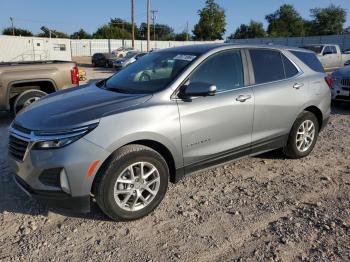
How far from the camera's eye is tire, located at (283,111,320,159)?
520cm

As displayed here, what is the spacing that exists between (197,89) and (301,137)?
88.8 inches

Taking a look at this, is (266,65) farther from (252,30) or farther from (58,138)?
(252,30)

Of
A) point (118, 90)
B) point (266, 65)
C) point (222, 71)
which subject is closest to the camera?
point (118, 90)

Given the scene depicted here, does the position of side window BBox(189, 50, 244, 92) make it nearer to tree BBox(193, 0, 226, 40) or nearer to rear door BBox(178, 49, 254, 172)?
rear door BBox(178, 49, 254, 172)

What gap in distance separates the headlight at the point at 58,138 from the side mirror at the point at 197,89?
3.58 ft

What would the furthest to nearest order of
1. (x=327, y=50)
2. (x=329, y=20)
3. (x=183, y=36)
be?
(x=183, y=36)
(x=329, y=20)
(x=327, y=50)

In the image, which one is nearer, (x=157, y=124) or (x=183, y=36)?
(x=157, y=124)

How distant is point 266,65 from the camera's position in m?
4.88

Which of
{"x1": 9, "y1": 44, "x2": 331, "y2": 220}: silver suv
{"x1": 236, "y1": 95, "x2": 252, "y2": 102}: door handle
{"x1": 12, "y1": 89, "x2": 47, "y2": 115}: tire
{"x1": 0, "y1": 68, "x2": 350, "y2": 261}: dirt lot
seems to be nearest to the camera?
{"x1": 0, "y1": 68, "x2": 350, "y2": 261}: dirt lot

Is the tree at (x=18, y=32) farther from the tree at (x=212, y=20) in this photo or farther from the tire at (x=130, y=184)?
the tire at (x=130, y=184)

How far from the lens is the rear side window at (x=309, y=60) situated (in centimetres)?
543

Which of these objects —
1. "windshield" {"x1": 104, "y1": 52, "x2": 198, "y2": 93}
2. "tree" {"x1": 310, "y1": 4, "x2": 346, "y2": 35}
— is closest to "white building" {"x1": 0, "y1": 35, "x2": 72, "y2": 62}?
"windshield" {"x1": 104, "y1": 52, "x2": 198, "y2": 93}

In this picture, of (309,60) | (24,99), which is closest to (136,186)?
(309,60)

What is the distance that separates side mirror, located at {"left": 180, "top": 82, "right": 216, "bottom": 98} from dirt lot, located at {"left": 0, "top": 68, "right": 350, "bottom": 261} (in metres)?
1.20
